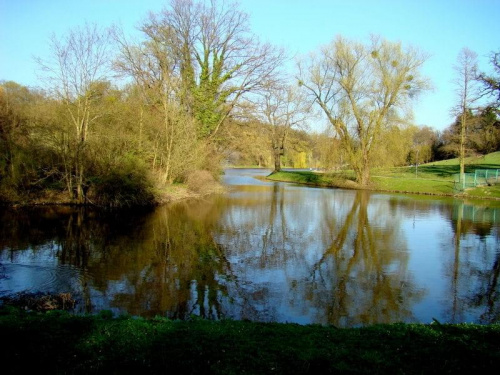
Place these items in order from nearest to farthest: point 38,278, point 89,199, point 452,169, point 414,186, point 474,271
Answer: point 38,278
point 474,271
point 89,199
point 414,186
point 452,169

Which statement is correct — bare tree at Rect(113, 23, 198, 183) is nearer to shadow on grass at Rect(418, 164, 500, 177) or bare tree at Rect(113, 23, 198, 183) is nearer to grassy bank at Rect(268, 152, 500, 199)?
grassy bank at Rect(268, 152, 500, 199)

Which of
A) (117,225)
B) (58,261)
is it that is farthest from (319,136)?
(58,261)

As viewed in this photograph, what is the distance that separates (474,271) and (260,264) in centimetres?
550

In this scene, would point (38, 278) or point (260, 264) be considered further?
point (260, 264)

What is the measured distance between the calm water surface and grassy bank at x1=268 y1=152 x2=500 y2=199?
13.6 m

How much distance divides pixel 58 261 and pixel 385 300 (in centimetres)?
783

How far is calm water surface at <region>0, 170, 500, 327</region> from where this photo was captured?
281 inches

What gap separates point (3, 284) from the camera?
777 cm

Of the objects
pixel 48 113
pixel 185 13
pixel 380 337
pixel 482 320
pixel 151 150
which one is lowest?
pixel 482 320

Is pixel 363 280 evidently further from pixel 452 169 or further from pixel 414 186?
pixel 452 169

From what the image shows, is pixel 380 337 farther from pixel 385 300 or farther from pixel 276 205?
pixel 276 205

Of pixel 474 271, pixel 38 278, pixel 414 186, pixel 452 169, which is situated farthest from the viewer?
pixel 452 169

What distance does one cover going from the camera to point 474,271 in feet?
32.7

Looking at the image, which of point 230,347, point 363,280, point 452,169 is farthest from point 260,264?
point 452,169
